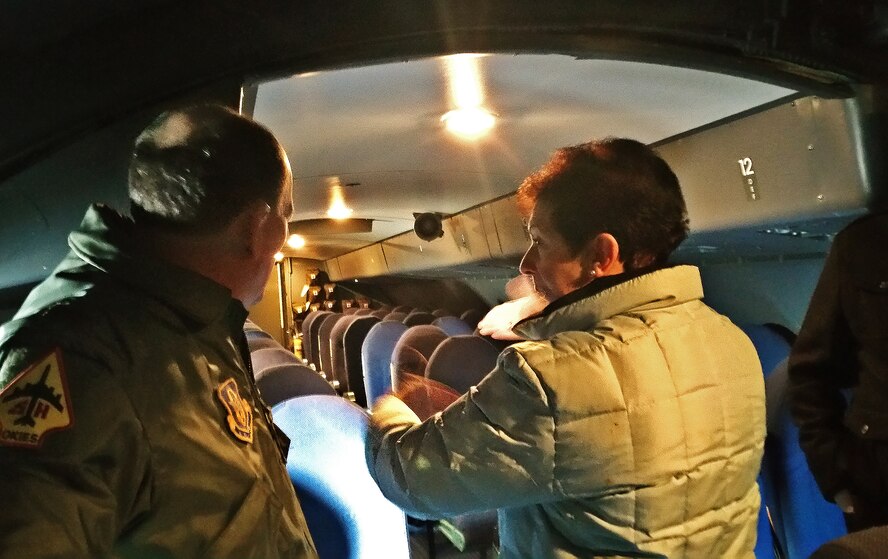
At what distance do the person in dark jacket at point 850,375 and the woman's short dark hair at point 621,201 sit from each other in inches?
28.4

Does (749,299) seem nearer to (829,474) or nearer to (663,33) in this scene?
(829,474)

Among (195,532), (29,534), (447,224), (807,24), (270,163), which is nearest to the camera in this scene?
(29,534)

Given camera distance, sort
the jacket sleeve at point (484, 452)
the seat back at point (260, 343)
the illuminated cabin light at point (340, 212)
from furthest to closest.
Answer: the illuminated cabin light at point (340, 212), the seat back at point (260, 343), the jacket sleeve at point (484, 452)

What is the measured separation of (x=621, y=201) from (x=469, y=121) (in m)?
1.25

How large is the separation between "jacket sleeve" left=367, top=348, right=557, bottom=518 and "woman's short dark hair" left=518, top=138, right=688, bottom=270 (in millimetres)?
282

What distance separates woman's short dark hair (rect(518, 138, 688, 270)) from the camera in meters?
1.14

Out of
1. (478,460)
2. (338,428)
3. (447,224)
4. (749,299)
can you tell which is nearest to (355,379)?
(447,224)

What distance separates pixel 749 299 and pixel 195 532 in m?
2.88

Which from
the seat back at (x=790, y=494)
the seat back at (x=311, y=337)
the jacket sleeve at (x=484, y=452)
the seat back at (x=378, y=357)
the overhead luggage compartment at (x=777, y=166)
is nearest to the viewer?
the jacket sleeve at (x=484, y=452)

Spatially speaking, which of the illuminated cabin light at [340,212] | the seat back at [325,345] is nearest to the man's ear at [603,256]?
the illuminated cabin light at [340,212]

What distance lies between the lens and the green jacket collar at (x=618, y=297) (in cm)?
107

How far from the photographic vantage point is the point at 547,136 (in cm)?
263

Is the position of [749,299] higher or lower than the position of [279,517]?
lower

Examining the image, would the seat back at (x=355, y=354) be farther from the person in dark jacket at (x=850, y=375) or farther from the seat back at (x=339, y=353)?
the person in dark jacket at (x=850, y=375)
